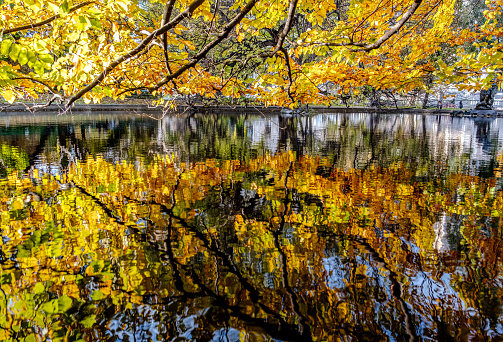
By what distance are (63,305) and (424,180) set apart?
346 inches

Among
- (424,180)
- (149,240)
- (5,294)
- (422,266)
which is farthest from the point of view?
(424,180)

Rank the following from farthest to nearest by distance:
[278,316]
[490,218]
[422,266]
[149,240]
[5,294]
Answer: [490,218], [149,240], [422,266], [5,294], [278,316]

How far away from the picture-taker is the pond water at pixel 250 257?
9.23 feet

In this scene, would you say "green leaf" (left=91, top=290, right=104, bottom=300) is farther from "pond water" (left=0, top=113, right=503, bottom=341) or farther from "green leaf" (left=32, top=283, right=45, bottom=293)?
"green leaf" (left=32, top=283, right=45, bottom=293)

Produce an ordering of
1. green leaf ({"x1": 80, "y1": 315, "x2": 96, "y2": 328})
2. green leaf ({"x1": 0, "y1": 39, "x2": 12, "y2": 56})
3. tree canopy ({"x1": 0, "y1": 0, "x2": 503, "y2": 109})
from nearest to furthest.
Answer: green leaf ({"x1": 80, "y1": 315, "x2": 96, "y2": 328})
green leaf ({"x1": 0, "y1": 39, "x2": 12, "y2": 56})
tree canopy ({"x1": 0, "y1": 0, "x2": 503, "y2": 109})

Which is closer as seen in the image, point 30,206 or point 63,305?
point 63,305

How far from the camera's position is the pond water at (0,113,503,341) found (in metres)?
2.81

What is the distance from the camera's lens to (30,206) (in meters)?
5.96

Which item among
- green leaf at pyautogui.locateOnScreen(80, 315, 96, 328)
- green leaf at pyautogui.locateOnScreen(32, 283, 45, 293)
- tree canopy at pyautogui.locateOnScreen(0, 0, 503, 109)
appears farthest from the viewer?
tree canopy at pyautogui.locateOnScreen(0, 0, 503, 109)

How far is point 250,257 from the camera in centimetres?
402

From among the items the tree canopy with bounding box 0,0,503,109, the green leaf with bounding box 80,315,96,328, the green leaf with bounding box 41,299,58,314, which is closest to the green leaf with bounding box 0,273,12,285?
the green leaf with bounding box 41,299,58,314

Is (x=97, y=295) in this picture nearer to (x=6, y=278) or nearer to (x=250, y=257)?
(x=6, y=278)

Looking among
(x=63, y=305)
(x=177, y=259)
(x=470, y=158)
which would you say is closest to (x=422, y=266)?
(x=177, y=259)

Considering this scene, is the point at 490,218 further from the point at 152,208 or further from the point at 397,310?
the point at 152,208
